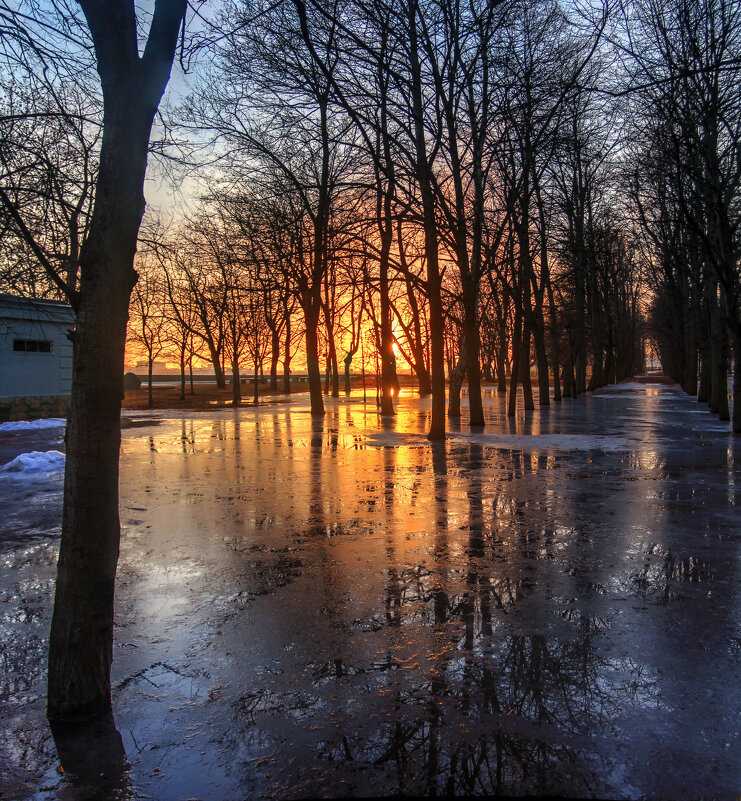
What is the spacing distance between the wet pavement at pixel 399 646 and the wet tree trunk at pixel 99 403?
1.02 feet

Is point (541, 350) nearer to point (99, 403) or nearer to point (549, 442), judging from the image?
point (549, 442)

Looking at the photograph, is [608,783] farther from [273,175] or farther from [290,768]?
[273,175]

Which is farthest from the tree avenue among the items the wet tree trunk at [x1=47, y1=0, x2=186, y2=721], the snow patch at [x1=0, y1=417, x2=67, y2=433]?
the snow patch at [x1=0, y1=417, x2=67, y2=433]

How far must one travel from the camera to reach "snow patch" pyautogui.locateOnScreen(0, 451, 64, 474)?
10.9 meters

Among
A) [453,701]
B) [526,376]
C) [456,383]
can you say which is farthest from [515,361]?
Answer: [453,701]

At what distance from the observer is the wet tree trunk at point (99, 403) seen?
10.2ft

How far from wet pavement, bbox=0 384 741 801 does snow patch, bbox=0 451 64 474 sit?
8.85 feet

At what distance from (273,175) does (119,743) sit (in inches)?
754

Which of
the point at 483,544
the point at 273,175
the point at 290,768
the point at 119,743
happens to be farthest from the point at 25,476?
the point at 273,175

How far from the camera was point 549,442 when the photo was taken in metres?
14.3

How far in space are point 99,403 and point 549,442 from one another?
12546 mm

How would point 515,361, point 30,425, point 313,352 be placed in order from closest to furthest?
point 30,425, point 515,361, point 313,352

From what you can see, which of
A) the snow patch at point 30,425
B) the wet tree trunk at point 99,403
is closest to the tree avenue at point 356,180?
the wet tree trunk at point 99,403

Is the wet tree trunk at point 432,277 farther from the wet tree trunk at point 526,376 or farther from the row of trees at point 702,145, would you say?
the wet tree trunk at point 526,376
